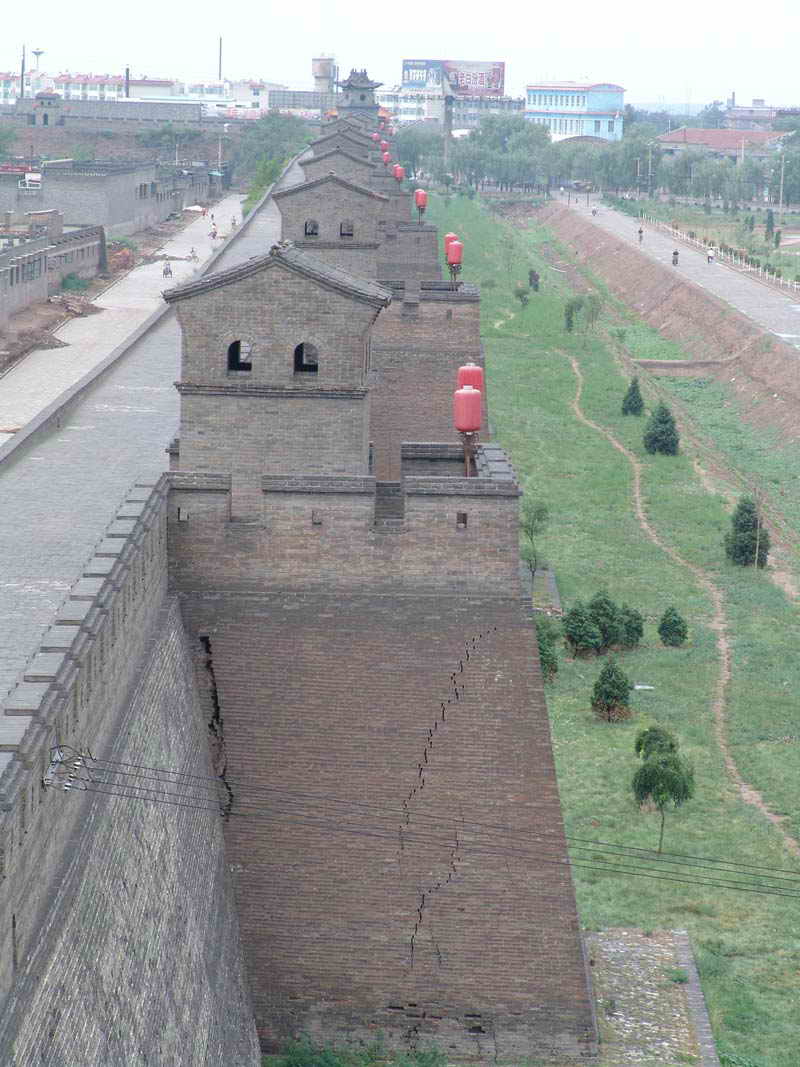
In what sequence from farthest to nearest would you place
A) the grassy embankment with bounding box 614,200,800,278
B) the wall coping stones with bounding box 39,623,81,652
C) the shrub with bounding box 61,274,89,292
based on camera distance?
the grassy embankment with bounding box 614,200,800,278, the shrub with bounding box 61,274,89,292, the wall coping stones with bounding box 39,623,81,652

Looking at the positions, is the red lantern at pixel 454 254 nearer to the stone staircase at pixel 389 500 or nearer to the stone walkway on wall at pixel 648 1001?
the stone staircase at pixel 389 500

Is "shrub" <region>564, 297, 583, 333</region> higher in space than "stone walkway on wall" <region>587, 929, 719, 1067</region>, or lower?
higher

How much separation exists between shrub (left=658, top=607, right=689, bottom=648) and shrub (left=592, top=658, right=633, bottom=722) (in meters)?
3.18

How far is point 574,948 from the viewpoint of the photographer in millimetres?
11984

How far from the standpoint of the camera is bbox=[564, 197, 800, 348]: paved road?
55812 mm

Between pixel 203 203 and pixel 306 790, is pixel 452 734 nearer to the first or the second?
pixel 306 790

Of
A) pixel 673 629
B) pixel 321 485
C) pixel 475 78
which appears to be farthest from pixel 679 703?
pixel 475 78

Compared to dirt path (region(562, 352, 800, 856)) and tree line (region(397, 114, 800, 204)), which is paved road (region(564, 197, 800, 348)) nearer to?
tree line (region(397, 114, 800, 204))

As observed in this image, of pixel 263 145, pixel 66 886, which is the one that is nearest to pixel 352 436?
pixel 66 886

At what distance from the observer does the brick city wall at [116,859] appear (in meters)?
7.34

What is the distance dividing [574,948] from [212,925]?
2.75 metres

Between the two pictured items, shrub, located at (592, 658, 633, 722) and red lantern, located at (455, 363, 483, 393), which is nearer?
red lantern, located at (455, 363, 483, 393)

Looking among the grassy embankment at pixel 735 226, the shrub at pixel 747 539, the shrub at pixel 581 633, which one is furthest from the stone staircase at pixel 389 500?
the grassy embankment at pixel 735 226

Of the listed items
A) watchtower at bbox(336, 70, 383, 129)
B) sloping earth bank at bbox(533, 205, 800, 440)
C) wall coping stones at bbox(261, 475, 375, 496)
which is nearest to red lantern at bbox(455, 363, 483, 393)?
wall coping stones at bbox(261, 475, 375, 496)
